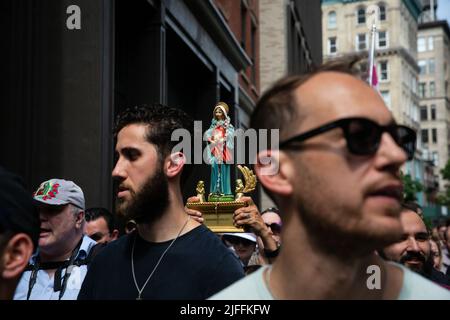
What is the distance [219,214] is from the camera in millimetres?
6332

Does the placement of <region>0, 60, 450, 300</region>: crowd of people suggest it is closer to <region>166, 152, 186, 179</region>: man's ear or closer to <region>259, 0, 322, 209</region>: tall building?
<region>166, 152, 186, 179</region>: man's ear

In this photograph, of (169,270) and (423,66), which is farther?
(423,66)

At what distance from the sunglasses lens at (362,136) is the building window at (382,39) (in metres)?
78.7

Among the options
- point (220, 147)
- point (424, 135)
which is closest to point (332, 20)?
point (424, 135)

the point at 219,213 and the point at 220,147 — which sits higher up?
the point at 220,147

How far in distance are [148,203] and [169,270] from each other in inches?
18.7

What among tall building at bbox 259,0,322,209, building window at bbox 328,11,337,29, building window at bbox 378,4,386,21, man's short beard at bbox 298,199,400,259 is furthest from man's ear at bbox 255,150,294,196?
building window at bbox 328,11,337,29

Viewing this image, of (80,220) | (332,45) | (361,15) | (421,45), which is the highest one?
(421,45)

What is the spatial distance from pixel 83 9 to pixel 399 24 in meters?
76.3

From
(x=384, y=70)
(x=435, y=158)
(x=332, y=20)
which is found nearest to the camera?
(x=384, y=70)

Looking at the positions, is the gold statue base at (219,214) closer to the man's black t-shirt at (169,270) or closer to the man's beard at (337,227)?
the man's black t-shirt at (169,270)

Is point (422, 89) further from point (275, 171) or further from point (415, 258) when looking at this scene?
point (275, 171)

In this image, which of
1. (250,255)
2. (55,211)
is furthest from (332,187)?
(250,255)

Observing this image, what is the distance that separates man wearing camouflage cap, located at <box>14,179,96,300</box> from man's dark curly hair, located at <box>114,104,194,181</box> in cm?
127
